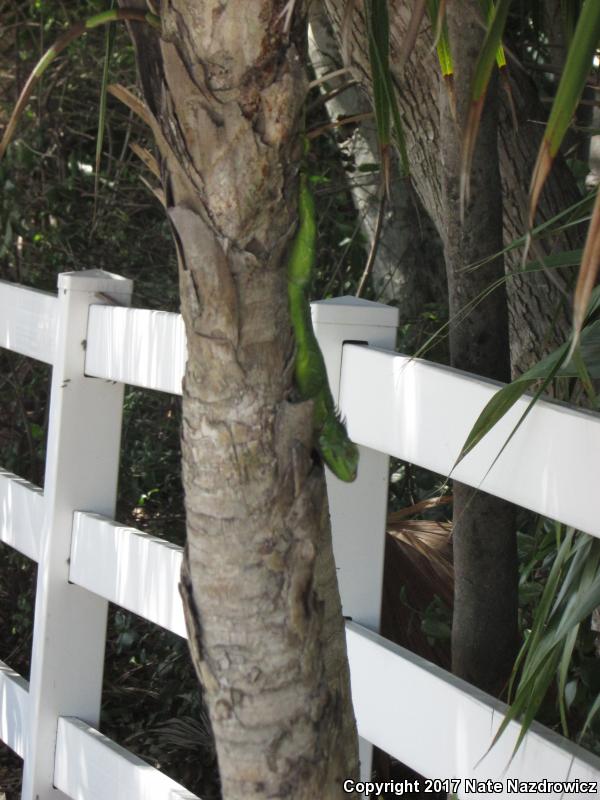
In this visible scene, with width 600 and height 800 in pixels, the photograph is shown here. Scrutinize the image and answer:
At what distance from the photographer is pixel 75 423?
2785mm

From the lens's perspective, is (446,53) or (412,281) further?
(412,281)

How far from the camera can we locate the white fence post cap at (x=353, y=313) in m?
2.06

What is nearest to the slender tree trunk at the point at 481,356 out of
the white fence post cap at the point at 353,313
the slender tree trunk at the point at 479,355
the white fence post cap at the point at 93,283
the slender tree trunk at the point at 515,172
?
the slender tree trunk at the point at 479,355

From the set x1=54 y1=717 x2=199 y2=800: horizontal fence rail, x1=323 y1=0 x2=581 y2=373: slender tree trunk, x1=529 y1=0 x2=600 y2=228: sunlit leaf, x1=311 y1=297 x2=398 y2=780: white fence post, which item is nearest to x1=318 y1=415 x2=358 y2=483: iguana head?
x1=311 y1=297 x2=398 y2=780: white fence post

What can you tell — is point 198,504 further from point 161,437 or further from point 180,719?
point 161,437

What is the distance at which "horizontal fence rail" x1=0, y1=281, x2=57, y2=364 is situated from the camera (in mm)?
2934

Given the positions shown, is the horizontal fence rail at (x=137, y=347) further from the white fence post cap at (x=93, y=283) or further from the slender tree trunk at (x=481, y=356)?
the slender tree trunk at (x=481, y=356)

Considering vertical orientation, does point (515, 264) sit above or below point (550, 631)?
above

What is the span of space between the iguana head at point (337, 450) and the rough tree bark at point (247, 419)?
183mm

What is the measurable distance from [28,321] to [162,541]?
903mm

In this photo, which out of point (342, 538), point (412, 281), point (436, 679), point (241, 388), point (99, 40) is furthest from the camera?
point (99, 40)

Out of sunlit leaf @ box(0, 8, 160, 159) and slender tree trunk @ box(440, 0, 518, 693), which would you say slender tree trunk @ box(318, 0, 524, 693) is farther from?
sunlit leaf @ box(0, 8, 160, 159)

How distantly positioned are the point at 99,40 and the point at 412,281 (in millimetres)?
2102

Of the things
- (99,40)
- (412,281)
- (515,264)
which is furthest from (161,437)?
(515,264)
